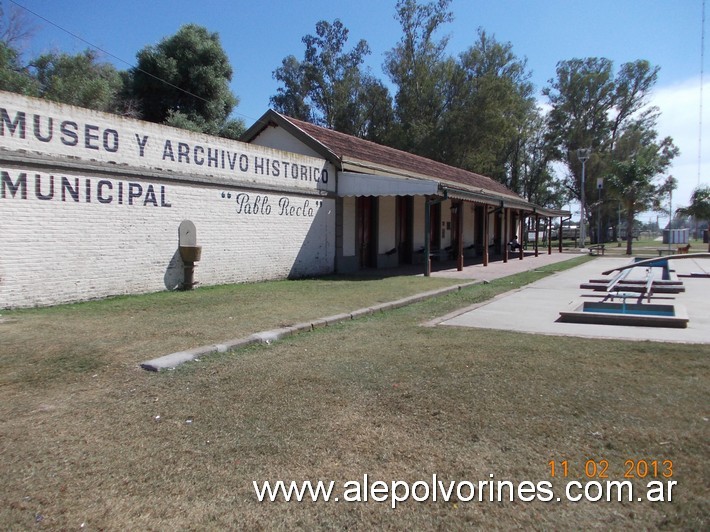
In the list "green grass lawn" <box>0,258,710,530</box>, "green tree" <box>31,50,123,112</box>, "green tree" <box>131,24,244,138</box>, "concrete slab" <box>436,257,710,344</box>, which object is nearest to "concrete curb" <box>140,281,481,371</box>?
"green grass lawn" <box>0,258,710,530</box>

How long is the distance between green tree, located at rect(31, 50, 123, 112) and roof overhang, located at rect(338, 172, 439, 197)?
1323cm

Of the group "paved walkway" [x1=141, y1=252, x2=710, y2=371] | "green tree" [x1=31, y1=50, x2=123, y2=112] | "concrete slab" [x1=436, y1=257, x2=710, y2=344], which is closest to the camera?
"paved walkway" [x1=141, y1=252, x2=710, y2=371]

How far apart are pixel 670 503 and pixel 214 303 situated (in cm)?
783

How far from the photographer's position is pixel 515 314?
8.49m

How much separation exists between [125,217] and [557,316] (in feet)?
27.6

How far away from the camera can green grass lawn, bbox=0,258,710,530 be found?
2.64 meters

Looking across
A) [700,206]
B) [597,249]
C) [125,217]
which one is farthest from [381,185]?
[700,206]

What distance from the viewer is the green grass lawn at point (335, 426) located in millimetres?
2641

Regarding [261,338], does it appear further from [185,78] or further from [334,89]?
[334,89]

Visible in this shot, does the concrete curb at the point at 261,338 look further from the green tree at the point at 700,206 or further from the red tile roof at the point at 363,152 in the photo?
the green tree at the point at 700,206

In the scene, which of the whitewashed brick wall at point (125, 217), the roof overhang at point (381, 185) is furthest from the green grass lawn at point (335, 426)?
the roof overhang at point (381, 185)

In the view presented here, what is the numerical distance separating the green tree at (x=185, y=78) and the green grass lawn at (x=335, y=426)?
73.5 ft

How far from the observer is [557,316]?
827cm

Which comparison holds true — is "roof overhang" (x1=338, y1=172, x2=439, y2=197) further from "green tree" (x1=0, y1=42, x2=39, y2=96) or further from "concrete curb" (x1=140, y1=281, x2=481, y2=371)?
"green tree" (x1=0, y1=42, x2=39, y2=96)
